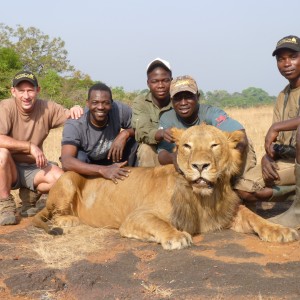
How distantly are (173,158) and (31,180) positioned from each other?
7.39ft

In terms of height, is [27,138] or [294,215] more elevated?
[27,138]

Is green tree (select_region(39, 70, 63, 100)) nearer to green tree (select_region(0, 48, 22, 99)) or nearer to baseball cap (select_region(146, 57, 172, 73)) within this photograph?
green tree (select_region(0, 48, 22, 99))

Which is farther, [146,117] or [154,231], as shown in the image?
[146,117]

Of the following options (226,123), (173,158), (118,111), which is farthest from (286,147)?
(118,111)

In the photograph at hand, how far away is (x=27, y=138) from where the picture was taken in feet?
21.2

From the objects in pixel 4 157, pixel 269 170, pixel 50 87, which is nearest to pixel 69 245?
pixel 4 157

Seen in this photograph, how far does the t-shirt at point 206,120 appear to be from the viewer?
5.42 meters

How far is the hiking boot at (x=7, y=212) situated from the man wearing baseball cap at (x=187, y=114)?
1747mm

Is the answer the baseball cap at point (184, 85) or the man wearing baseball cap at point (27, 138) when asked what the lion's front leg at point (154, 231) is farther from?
the man wearing baseball cap at point (27, 138)

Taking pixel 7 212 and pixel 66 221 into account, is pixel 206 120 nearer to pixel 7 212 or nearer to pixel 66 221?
Answer: pixel 66 221

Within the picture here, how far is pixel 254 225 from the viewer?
480 centimetres

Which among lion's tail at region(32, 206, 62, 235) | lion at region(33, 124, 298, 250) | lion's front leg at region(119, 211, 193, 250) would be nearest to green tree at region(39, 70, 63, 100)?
lion's tail at region(32, 206, 62, 235)

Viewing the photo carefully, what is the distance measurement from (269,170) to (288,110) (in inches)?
26.2

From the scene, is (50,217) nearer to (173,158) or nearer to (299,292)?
(173,158)
